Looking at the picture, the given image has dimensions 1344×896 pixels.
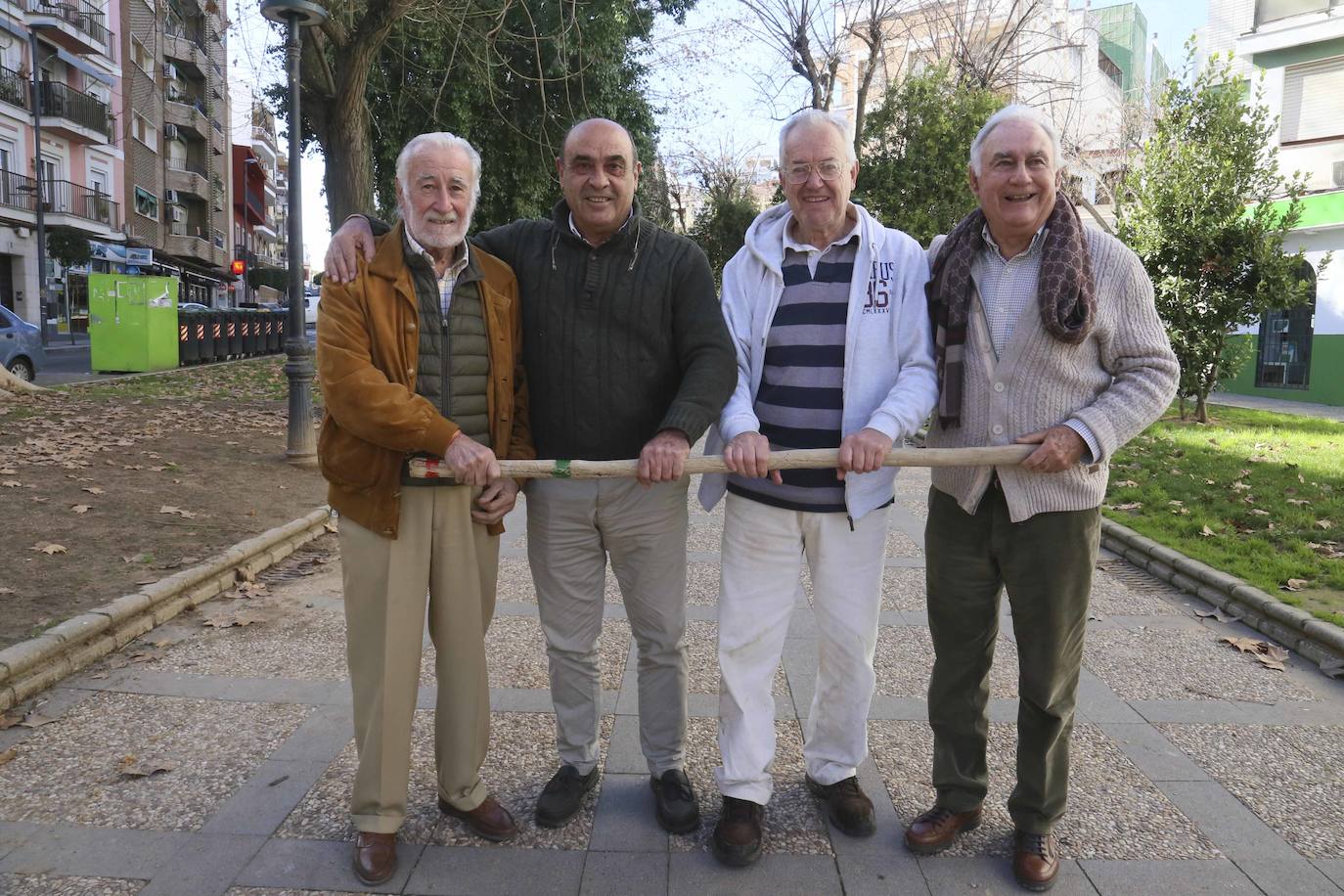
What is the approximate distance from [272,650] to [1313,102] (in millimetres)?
22528

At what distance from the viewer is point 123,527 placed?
638 centimetres

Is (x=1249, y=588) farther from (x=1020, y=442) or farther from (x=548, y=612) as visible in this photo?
A: (x=548, y=612)

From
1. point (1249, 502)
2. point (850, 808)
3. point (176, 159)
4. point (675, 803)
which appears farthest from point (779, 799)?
point (176, 159)

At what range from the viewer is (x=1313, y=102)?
19.4 metres

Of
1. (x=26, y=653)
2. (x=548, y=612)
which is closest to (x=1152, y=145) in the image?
(x=548, y=612)

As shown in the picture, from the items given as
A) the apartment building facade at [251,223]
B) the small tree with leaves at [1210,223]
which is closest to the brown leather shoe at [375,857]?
the small tree with leaves at [1210,223]

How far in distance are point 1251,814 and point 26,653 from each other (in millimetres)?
4781

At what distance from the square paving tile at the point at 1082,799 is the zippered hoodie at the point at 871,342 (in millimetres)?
1097

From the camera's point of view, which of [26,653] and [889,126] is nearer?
[26,653]

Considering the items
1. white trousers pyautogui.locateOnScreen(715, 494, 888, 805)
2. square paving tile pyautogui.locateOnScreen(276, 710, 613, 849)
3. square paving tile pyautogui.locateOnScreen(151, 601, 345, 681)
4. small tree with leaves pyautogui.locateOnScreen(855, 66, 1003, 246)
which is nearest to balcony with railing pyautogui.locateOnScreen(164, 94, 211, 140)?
small tree with leaves pyautogui.locateOnScreen(855, 66, 1003, 246)

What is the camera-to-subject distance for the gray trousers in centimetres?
310

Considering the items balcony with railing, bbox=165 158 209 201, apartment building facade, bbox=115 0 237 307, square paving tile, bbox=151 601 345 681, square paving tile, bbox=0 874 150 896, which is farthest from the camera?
balcony with railing, bbox=165 158 209 201

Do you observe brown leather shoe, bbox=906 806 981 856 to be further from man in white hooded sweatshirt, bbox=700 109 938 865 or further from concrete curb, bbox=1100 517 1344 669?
concrete curb, bbox=1100 517 1344 669

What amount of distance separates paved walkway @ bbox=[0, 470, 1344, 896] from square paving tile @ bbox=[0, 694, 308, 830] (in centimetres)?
1
